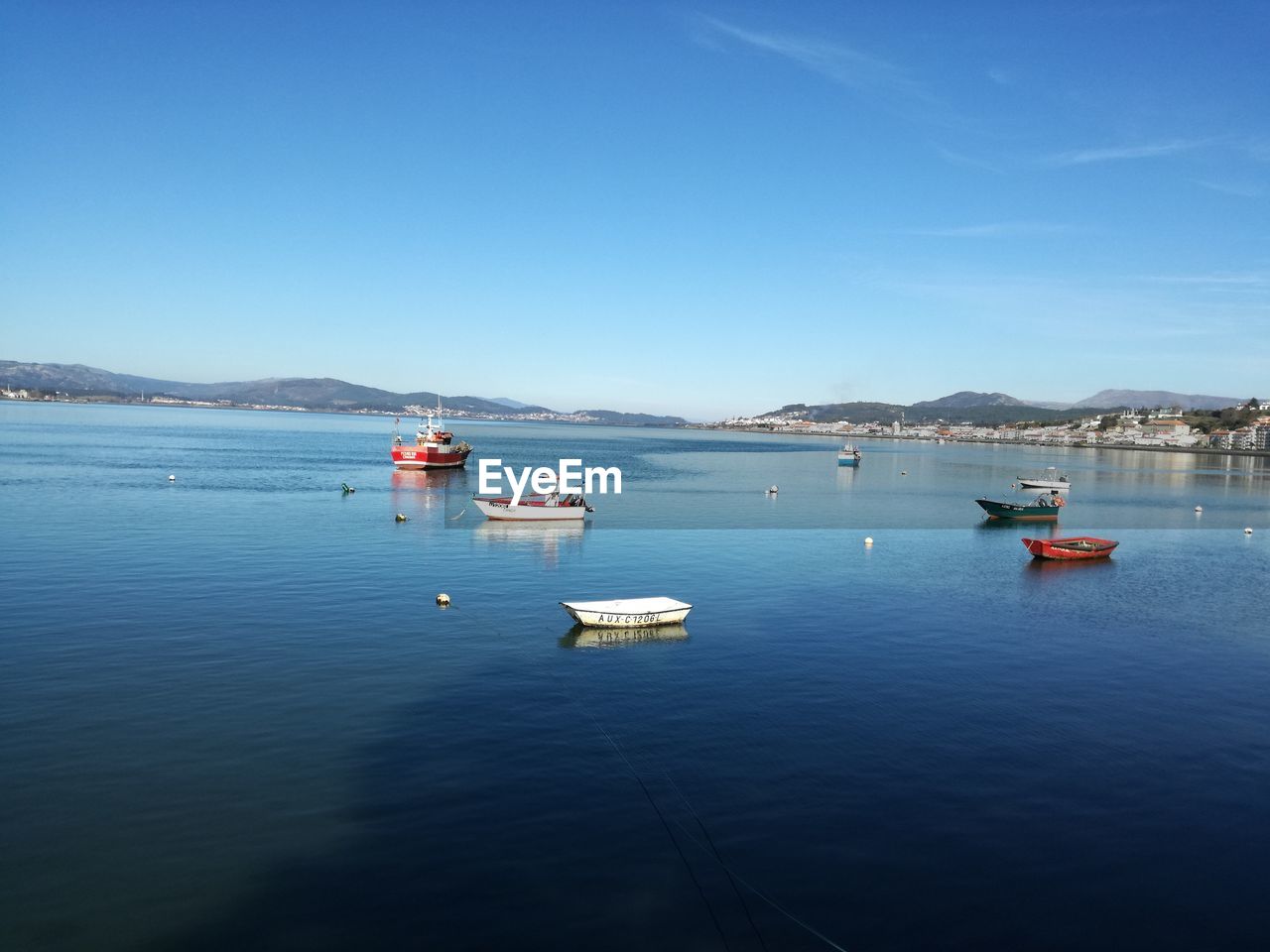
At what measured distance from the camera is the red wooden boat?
47156mm

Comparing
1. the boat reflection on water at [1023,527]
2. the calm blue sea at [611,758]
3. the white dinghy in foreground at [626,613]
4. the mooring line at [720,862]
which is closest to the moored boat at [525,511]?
the calm blue sea at [611,758]

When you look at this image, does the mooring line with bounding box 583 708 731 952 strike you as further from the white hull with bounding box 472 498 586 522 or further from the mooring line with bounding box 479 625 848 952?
the white hull with bounding box 472 498 586 522

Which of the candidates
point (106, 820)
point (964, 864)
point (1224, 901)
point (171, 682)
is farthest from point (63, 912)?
point (1224, 901)

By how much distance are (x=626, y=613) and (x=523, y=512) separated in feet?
91.4

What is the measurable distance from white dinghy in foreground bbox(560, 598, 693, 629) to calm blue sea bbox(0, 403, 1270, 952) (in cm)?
100

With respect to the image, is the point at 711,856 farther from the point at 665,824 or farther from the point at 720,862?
the point at 665,824

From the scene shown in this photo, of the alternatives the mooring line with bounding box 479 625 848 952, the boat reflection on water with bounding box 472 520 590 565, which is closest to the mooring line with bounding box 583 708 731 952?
the mooring line with bounding box 479 625 848 952

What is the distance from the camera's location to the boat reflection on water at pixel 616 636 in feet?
89.2

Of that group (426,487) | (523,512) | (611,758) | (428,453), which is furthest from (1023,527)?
(428,453)

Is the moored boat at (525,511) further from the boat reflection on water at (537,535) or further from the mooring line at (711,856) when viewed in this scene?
the mooring line at (711,856)

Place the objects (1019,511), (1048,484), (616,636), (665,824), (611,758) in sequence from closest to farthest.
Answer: (665,824) → (611,758) → (616,636) → (1019,511) → (1048,484)

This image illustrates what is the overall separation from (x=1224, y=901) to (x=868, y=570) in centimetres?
2878

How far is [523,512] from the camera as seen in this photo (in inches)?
2169

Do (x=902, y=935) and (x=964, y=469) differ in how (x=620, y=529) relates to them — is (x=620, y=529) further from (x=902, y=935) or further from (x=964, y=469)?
(x=964, y=469)
